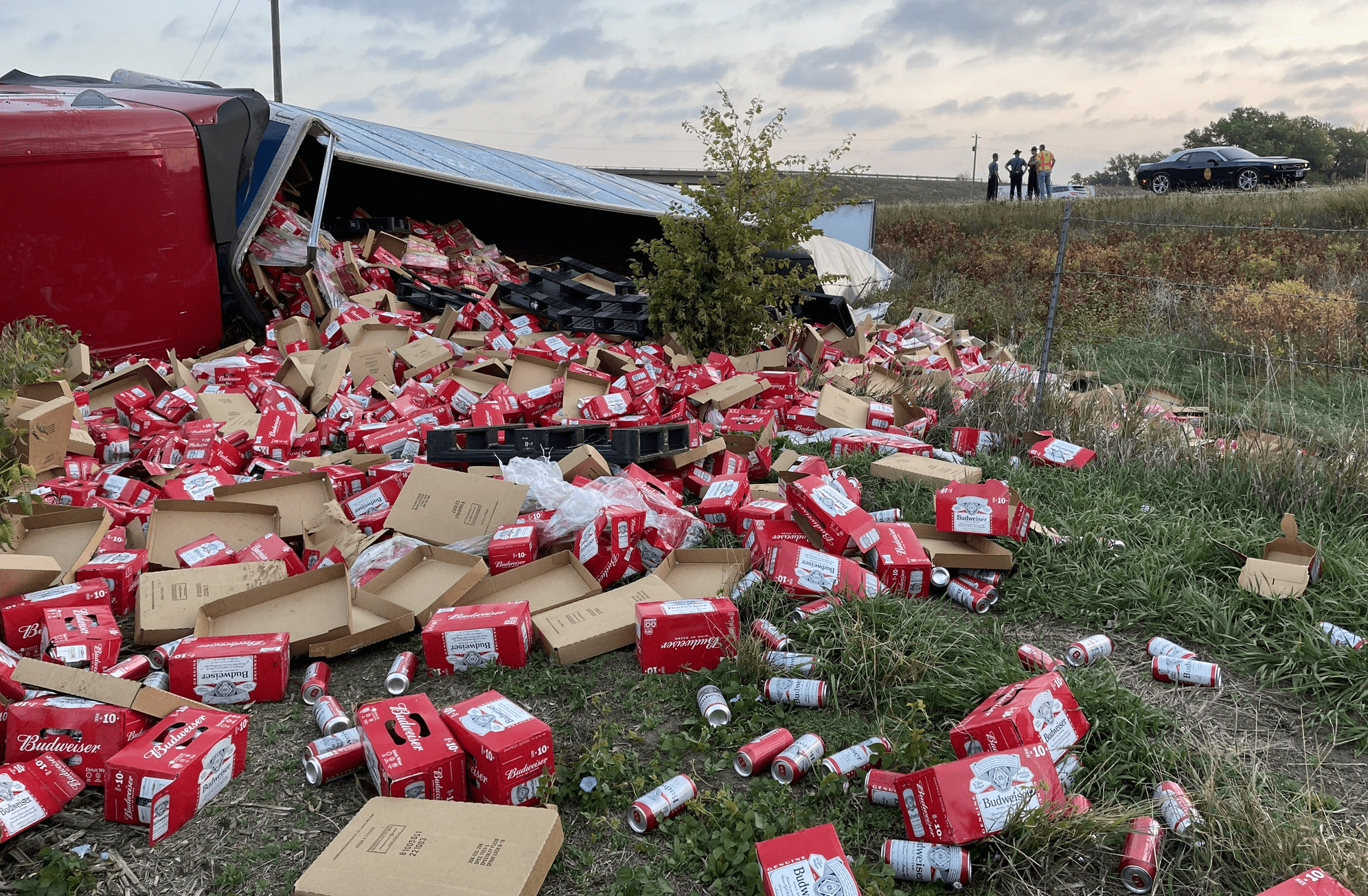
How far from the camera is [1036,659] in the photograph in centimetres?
295

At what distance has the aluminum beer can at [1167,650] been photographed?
3.04m

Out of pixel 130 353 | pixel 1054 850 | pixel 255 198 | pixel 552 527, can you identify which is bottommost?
pixel 1054 850

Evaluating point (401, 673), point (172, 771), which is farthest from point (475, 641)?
point (172, 771)

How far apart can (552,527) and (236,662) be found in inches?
53.6

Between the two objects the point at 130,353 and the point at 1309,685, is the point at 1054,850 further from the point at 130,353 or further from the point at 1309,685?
the point at 130,353

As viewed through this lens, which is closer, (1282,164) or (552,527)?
(552,527)

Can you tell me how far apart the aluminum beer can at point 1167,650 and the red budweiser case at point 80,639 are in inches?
142

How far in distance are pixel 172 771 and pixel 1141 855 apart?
2441 mm

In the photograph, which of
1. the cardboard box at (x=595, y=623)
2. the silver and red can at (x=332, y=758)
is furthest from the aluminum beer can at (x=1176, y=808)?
the silver and red can at (x=332, y=758)

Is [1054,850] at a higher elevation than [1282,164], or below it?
below

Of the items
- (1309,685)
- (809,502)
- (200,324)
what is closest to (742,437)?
(809,502)

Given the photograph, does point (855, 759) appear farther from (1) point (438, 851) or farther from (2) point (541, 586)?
(2) point (541, 586)

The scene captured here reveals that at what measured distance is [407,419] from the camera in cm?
565

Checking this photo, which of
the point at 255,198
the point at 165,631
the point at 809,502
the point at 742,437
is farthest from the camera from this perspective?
the point at 255,198
